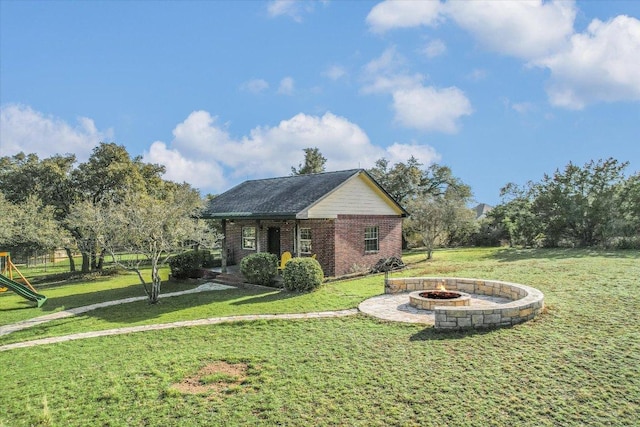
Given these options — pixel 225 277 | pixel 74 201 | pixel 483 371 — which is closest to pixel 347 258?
pixel 225 277

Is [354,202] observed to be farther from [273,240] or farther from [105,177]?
[105,177]

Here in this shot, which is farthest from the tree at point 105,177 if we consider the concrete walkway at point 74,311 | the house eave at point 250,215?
the concrete walkway at point 74,311

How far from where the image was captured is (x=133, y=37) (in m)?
13.9

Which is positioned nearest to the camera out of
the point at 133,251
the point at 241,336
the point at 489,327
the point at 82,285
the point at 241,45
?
the point at 489,327

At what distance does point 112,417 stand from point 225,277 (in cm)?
1220

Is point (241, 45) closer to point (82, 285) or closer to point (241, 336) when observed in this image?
point (241, 336)

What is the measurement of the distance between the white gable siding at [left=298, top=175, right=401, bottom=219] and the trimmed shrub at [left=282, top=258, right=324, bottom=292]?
236 cm

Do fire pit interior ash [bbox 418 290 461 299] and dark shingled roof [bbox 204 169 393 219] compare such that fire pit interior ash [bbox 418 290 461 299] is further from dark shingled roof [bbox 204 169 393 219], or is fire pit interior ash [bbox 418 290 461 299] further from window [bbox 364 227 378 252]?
window [bbox 364 227 378 252]

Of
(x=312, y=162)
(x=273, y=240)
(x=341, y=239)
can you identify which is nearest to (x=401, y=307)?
(x=341, y=239)

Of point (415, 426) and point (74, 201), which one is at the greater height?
point (74, 201)

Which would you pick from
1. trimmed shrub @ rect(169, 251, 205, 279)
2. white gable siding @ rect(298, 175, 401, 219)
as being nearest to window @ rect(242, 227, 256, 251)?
trimmed shrub @ rect(169, 251, 205, 279)

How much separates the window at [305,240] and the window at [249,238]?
344 centimetres

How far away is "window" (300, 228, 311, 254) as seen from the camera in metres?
17.7

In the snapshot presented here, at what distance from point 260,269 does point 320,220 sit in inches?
139
